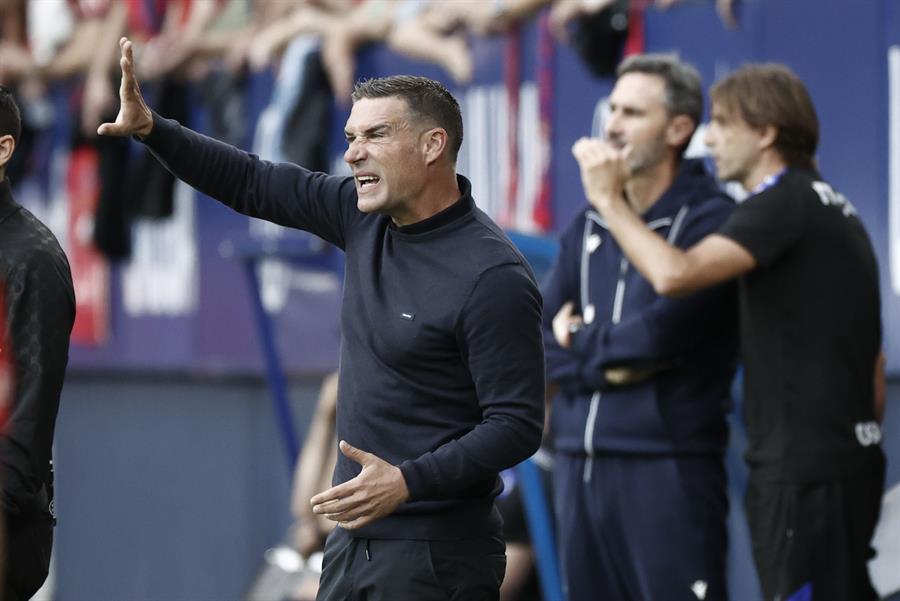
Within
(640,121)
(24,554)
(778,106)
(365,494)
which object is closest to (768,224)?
(778,106)

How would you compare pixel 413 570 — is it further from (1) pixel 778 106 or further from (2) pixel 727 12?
(2) pixel 727 12

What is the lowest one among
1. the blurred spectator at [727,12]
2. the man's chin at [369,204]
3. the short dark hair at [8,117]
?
the man's chin at [369,204]

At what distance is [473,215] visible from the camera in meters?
3.85

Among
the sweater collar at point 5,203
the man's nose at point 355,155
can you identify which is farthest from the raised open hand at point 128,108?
the man's nose at point 355,155

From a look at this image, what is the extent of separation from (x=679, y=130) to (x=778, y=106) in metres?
0.47

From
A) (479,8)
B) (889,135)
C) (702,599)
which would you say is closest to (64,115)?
(479,8)

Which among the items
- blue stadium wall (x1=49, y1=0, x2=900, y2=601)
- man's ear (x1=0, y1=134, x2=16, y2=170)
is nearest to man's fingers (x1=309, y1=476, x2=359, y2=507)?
man's ear (x1=0, y1=134, x2=16, y2=170)

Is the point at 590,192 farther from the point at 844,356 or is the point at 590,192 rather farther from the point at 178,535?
the point at 178,535

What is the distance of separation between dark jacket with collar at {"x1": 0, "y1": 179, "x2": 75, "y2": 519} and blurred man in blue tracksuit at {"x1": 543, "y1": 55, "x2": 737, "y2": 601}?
170 cm

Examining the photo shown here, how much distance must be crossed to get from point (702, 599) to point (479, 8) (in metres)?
3.86

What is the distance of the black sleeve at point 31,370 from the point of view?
376 centimetres

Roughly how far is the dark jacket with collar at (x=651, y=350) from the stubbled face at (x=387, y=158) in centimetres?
124

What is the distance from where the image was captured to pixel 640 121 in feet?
16.9

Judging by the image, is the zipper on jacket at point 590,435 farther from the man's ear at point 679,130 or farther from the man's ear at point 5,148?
the man's ear at point 5,148
